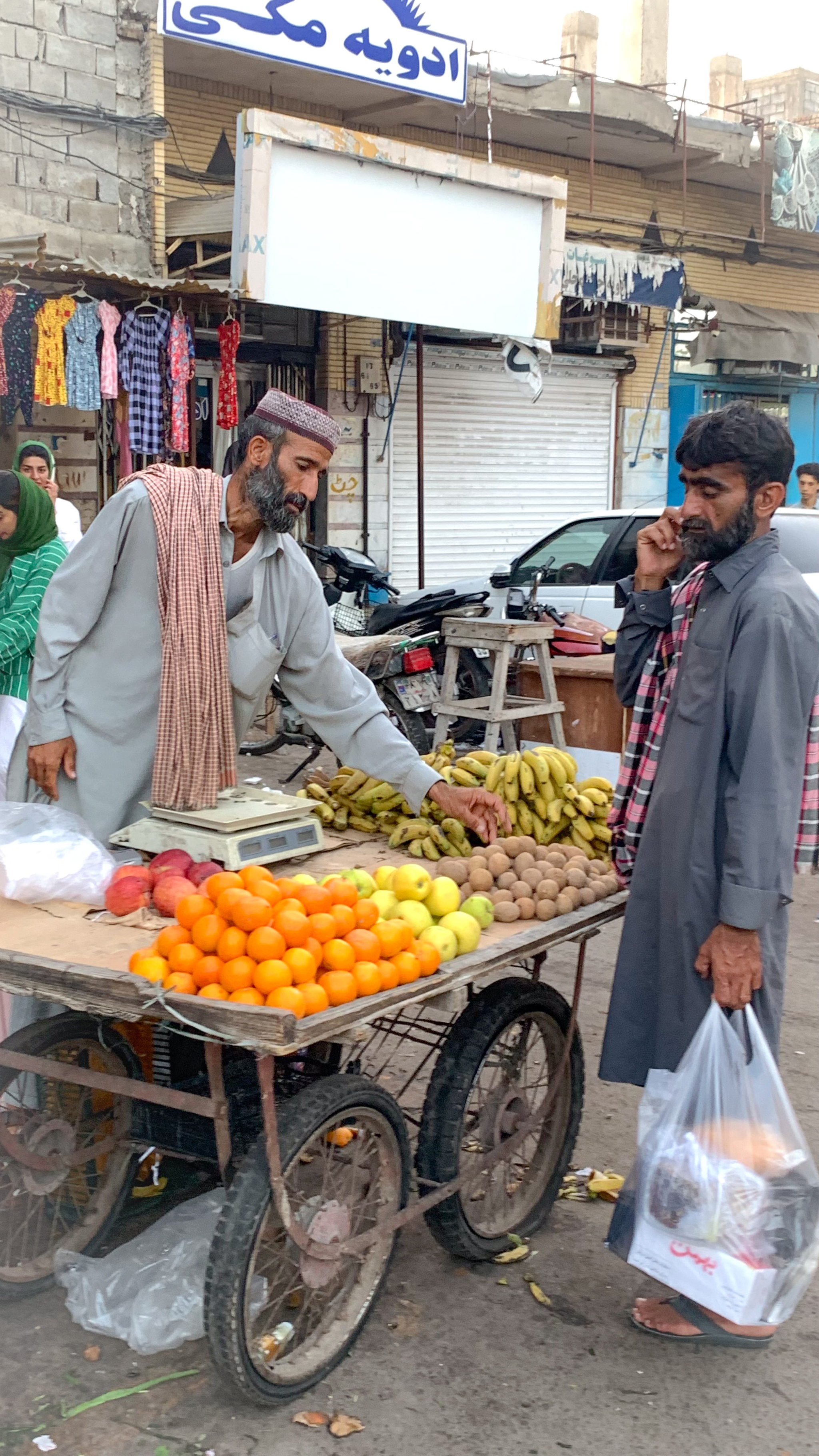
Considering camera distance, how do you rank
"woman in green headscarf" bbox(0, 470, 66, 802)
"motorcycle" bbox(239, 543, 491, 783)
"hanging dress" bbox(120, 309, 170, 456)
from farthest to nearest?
"hanging dress" bbox(120, 309, 170, 456) → "motorcycle" bbox(239, 543, 491, 783) → "woman in green headscarf" bbox(0, 470, 66, 802)

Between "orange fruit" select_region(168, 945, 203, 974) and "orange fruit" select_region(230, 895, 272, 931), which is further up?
"orange fruit" select_region(230, 895, 272, 931)

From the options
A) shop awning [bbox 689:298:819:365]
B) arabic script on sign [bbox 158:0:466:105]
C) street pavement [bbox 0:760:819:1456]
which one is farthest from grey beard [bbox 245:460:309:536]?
shop awning [bbox 689:298:819:365]

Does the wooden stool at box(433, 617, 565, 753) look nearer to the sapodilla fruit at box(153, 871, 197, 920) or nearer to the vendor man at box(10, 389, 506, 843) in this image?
the vendor man at box(10, 389, 506, 843)

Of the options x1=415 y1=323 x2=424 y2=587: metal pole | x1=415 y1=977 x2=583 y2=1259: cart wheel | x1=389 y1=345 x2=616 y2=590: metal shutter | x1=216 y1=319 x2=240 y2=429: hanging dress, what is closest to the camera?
x1=415 y1=977 x2=583 y2=1259: cart wheel

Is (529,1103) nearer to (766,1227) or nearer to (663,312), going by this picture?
(766,1227)

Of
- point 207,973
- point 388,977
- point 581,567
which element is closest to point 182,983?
point 207,973

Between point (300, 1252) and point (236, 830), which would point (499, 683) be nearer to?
point (236, 830)

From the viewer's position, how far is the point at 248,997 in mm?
2402

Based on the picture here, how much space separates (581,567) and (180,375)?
3.14 metres

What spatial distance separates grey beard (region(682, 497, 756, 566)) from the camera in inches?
110

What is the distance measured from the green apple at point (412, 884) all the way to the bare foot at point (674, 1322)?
42.0 inches

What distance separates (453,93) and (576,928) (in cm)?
1014

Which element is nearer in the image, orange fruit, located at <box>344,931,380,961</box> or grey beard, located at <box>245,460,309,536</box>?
orange fruit, located at <box>344,931,380,961</box>

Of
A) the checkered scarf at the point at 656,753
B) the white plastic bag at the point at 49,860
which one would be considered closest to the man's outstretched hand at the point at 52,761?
the white plastic bag at the point at 49,860
